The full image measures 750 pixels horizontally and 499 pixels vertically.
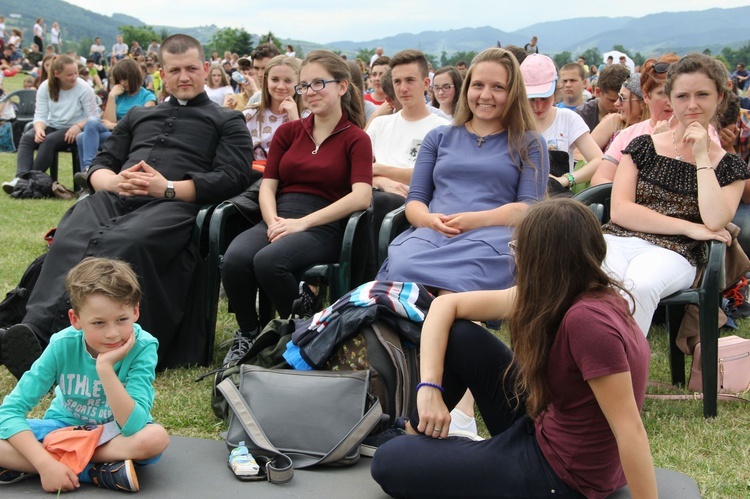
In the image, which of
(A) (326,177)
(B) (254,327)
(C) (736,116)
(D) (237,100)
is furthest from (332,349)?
(D) (237,100)

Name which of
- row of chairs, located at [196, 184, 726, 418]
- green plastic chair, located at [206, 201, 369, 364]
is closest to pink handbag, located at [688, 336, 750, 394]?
row of chairs, located at [196, 184, 726, 418]

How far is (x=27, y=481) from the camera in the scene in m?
2.83

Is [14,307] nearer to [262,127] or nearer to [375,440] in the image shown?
[375,440]

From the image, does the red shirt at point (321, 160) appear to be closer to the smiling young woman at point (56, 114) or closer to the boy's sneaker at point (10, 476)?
the boy's sneaker at point (10, 476)

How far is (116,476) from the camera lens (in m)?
2.78

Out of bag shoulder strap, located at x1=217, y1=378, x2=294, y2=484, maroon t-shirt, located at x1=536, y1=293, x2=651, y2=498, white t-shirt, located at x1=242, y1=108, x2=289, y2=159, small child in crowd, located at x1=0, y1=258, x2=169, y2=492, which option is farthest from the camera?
white t-shirt, located at x1=242, y1=108, x2=289, y2=159

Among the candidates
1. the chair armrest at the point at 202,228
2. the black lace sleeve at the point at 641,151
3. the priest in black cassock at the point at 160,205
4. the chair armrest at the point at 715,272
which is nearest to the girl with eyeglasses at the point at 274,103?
the priest in black cassock at the point at 160,205

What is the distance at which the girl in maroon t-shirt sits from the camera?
218cm

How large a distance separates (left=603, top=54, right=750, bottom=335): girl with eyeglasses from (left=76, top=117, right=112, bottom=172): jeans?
6563 millimetres

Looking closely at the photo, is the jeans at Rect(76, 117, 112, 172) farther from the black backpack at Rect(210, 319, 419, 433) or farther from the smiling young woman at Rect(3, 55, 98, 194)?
the black backpack at Rect(210, 319, 419, 433)

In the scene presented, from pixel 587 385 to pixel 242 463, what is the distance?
4.38 ft

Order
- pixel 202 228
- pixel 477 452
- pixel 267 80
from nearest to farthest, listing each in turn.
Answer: pixel 477 452 < pixel 202 228 < pixel 267 80

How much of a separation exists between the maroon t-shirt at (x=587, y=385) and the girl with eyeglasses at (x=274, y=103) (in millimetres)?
3422

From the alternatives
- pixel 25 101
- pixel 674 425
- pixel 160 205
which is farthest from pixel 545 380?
pixel 25 101
